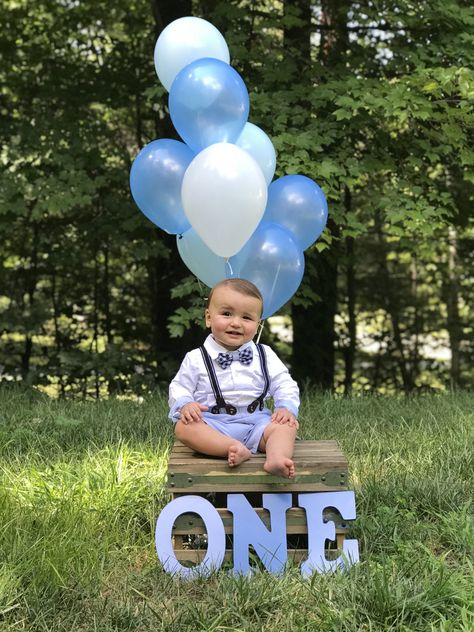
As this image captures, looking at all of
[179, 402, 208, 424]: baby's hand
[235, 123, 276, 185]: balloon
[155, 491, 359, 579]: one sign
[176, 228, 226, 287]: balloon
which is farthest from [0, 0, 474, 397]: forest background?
[155, 491, 359, 579]: one sign

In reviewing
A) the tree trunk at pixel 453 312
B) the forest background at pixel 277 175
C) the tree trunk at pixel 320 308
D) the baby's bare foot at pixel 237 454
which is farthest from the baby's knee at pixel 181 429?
the tree trunk at pixel 453 312

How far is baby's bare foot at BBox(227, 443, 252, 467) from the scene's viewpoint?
2738 mm

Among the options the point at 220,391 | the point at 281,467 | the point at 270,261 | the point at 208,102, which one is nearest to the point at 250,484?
the point at 281,467

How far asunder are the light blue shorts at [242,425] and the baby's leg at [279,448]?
5cm

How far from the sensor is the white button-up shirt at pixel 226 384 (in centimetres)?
303

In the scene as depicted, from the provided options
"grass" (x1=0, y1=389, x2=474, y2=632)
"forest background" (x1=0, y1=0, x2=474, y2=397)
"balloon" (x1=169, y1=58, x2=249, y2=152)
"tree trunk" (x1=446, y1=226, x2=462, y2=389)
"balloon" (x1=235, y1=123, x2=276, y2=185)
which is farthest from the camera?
"tree trunk" (x1=446, y1=226, x2=462, y2=389)

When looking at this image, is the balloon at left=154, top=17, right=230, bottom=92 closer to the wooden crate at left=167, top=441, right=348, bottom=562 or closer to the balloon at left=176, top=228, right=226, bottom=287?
the balloon at left=176, top=228, right=226, bottom=287

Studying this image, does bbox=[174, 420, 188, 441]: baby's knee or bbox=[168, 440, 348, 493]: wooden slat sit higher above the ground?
bbox=[174, 420, 188, 441]: baby's knee

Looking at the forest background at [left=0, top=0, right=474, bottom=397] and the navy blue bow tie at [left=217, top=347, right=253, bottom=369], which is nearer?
the navy blue bow tie at [left=217, top=347, right=253, bottom=369]

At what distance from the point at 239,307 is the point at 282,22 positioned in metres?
3.92

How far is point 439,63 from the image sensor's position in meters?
5.63

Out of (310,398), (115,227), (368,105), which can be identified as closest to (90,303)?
(115,227)

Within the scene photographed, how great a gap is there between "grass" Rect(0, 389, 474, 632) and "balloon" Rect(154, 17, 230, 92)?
6.72ft

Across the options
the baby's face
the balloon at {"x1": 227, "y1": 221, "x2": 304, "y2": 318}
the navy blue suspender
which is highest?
the balloon at {"x1": 227, "y1": 221, "x2": 304, "y2": 318}
